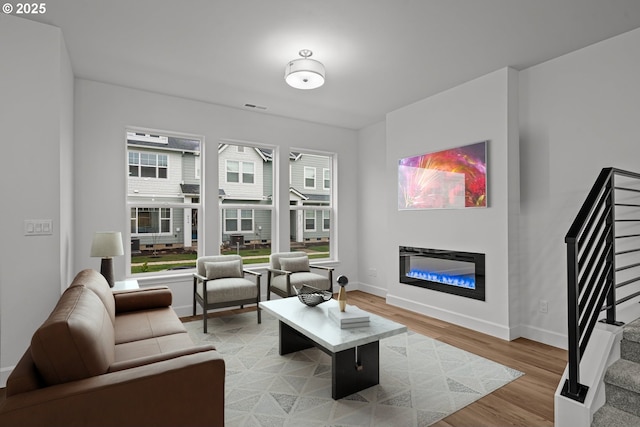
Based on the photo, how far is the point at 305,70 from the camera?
10.7 feet

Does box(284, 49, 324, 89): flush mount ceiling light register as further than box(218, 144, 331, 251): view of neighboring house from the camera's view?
No

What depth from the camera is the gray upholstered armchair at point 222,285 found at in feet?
12.6

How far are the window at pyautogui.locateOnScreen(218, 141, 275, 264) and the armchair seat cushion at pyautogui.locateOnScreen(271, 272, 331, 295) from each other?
2.43ft

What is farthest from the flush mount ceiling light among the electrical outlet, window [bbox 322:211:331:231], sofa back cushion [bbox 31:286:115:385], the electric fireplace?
the electrical outlet

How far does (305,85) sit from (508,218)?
2.50 metres

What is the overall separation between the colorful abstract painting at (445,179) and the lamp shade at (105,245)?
11.5 ft

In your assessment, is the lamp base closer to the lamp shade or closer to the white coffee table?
the lamp shade

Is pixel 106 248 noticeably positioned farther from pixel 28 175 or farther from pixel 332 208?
pixel 332 208

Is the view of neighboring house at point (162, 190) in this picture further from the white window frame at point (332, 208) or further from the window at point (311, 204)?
the white window frame at point (332, 208)

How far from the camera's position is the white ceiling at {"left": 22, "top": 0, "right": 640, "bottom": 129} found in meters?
2.61

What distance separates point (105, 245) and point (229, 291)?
1.33 m

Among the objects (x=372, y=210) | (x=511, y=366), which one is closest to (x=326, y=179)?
(x=372, y=210)

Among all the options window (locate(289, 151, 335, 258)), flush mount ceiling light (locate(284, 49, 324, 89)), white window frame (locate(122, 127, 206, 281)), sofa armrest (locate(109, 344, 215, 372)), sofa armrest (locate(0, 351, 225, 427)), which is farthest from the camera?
window (locate(289, 151, 335, 258))

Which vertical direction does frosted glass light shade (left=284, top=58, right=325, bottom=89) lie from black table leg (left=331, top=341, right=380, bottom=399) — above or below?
above
